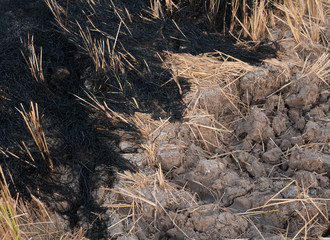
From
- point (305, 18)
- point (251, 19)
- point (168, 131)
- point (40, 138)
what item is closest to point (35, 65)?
point (40, 138)

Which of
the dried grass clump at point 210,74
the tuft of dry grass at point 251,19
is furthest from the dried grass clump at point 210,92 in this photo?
the tuft of dry grass at point 251,19

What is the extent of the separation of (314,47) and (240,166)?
3.80 ft

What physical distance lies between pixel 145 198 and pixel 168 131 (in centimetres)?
48

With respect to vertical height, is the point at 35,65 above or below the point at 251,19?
below

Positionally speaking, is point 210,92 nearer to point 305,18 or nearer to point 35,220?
point 305,18

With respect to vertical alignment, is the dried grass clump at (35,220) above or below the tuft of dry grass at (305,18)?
below

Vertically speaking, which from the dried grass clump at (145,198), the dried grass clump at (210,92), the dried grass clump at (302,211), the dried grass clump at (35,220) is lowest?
the dried grass clump at (35,220)

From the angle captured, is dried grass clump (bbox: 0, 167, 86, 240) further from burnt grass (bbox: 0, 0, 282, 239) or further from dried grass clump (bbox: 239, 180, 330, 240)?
dried grass clump (bbox: 239, 180, 330, 240)

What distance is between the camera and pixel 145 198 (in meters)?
2.19

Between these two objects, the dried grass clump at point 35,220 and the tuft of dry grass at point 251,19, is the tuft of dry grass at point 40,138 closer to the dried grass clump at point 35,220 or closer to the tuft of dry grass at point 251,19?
the dried grass clump at point 35,220

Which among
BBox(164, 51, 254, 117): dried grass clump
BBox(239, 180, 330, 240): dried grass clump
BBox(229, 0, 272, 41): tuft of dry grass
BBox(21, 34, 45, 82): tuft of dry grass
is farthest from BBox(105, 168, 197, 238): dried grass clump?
BBox(229, 0, 272, 41): tuft of dry grass

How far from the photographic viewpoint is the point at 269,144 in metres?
2.38

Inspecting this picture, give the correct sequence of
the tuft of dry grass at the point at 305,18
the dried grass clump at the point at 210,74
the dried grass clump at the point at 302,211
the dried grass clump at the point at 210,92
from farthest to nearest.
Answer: the tuft of dry grass at the point at 305,18 < the dried grass clump at the point at 210,74 < the dried grass clump at the point at 210,92 < the dried grass clump at the point at 302,211

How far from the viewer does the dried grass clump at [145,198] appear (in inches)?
84.3
